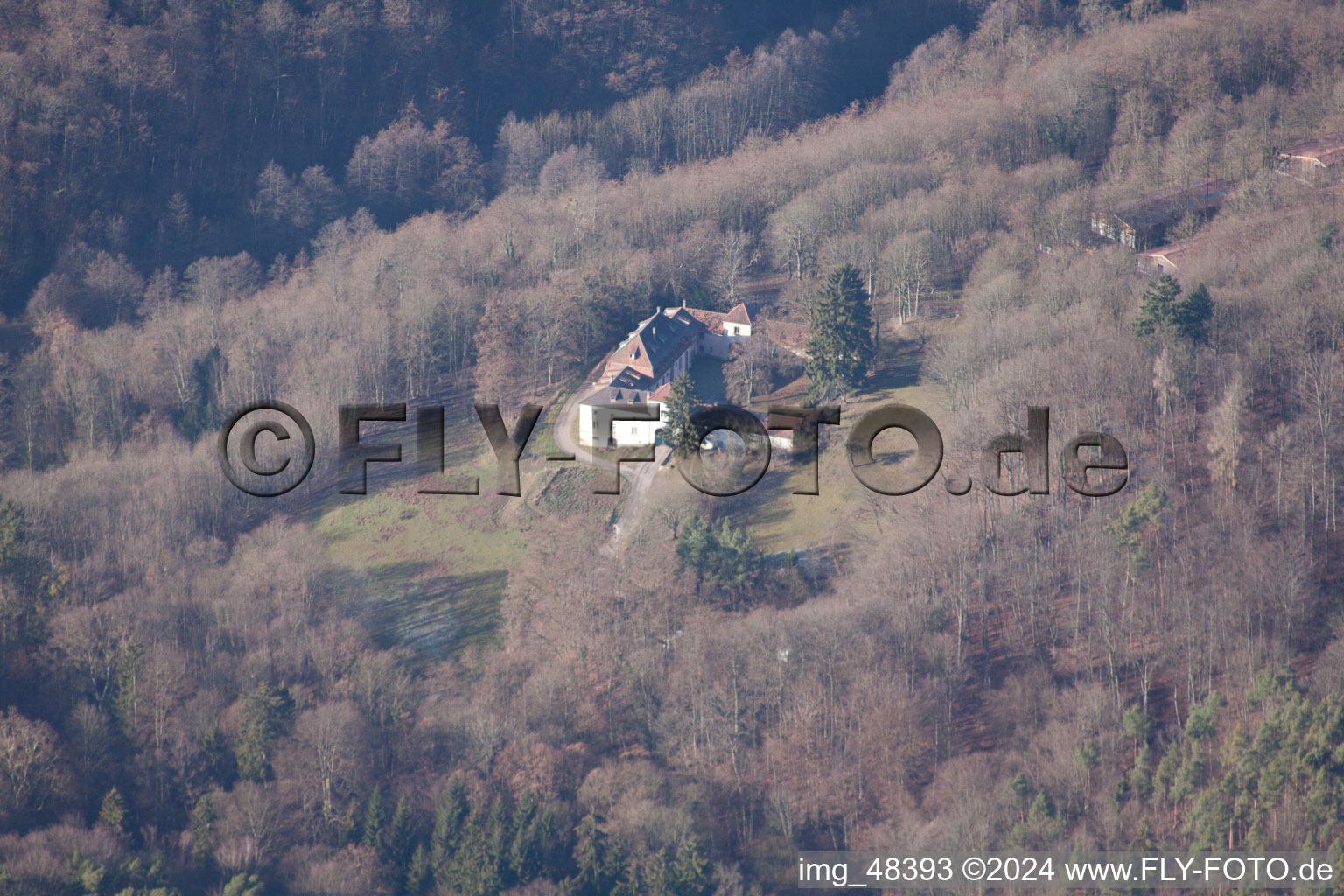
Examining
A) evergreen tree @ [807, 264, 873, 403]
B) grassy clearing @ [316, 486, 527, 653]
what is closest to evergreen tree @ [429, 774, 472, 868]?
grassy clearing @ [316, 486, 527, 653]

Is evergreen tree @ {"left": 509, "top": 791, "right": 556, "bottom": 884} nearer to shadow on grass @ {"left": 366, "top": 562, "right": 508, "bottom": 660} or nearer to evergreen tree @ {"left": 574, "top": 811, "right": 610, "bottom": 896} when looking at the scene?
evergreen tree @ {"left": 574, "top": 811, "right": 610, "bottom": 896}

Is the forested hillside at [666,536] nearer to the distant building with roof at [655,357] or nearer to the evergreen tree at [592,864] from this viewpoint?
the evergreen tree at [592,864]

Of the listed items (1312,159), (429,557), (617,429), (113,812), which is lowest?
(113,812)

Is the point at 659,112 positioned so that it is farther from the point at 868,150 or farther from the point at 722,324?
the point at 722,324

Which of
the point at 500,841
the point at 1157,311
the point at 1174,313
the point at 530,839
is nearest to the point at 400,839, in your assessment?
the point at 500,841

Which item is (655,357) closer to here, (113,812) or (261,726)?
(261,726)

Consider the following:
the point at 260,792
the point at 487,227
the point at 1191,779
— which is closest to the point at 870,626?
the point at 1191,779

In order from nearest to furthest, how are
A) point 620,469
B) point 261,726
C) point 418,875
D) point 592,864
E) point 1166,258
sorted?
point 592,864 → point 418,875 → point 261,726 → point 620,469 → point 1166,258
